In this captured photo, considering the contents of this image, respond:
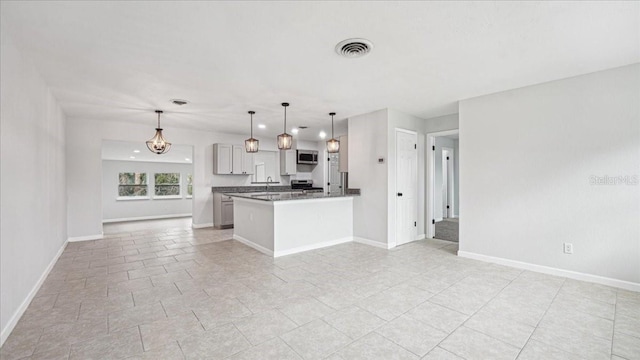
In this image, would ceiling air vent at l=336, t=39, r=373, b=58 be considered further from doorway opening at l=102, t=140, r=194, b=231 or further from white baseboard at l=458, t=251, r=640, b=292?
doorway opening at l=102, t=140, r=194, b=231

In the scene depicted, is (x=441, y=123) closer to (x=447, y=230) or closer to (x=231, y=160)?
(x=447, y=230)

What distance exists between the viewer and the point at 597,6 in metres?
2.09

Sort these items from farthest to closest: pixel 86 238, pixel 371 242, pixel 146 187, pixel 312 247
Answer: pixel 146 187
pixel 86 238
pixel 371 242
pixel 312 247

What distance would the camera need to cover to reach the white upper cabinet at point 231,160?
7.32 metres

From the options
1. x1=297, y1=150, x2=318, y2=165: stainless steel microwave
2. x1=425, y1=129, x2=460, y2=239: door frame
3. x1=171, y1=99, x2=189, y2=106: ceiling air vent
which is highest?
x1=171, y1=99, x2=189, y2=106: ceiling air vent

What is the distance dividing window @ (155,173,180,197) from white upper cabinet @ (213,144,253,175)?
3902 mm

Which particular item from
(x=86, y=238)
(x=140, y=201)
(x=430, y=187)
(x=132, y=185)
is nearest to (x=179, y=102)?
(x=86, y=238)

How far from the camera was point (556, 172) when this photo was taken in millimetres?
3574

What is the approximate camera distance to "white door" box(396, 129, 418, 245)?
530 cm

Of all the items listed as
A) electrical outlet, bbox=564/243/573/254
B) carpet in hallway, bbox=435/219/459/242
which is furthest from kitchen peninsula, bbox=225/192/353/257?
electrical outlet, bbox=564/243/573/254

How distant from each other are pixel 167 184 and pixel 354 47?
9.69 metres

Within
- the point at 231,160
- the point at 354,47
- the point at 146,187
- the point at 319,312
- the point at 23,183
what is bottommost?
the point at 319,312

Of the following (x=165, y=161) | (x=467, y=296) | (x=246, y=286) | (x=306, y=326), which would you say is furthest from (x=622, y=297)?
(x=165, y=161)

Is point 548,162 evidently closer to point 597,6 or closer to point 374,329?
point 597,6
